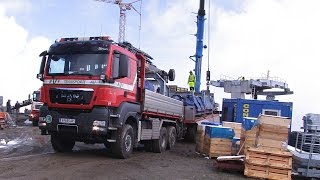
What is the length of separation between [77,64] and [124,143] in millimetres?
2582

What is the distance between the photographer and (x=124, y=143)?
41.0 ft

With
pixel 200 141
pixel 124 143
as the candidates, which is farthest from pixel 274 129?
pixel 200 141

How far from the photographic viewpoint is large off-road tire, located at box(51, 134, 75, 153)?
13398 millimetres

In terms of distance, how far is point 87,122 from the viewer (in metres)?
11.6

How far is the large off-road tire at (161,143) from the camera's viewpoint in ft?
51.1

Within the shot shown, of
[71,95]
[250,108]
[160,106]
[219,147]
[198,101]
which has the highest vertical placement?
[71,95]

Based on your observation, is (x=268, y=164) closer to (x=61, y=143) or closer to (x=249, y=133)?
(x=249, y=133)

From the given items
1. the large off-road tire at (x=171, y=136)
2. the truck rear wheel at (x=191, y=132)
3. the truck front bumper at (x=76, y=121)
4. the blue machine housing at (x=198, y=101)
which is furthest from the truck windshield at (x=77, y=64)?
the truck rear wheel at (x=191, y=132)

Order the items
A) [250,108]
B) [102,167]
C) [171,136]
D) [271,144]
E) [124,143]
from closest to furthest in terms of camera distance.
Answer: [102,167] → [271,144] → [124,143] → [171,136] → [250,108]

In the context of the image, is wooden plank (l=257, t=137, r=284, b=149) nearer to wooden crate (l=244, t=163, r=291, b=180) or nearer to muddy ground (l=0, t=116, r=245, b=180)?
wooden crate (l=244, t=163, r=291, b=180)

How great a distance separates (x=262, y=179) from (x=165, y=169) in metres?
2.46

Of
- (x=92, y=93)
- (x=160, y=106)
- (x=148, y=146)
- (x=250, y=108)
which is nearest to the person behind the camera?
(x=92, y=93)

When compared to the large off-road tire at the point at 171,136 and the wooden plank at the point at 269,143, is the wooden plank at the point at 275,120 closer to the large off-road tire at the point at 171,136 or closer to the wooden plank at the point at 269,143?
the wooden plank at the point at 269,143

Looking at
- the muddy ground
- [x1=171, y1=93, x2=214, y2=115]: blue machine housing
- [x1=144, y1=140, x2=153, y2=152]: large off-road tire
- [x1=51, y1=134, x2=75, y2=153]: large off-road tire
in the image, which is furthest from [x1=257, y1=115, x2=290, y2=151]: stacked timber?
[x1=171, y1=93, x2=214, y2=115]: blue machine housing
